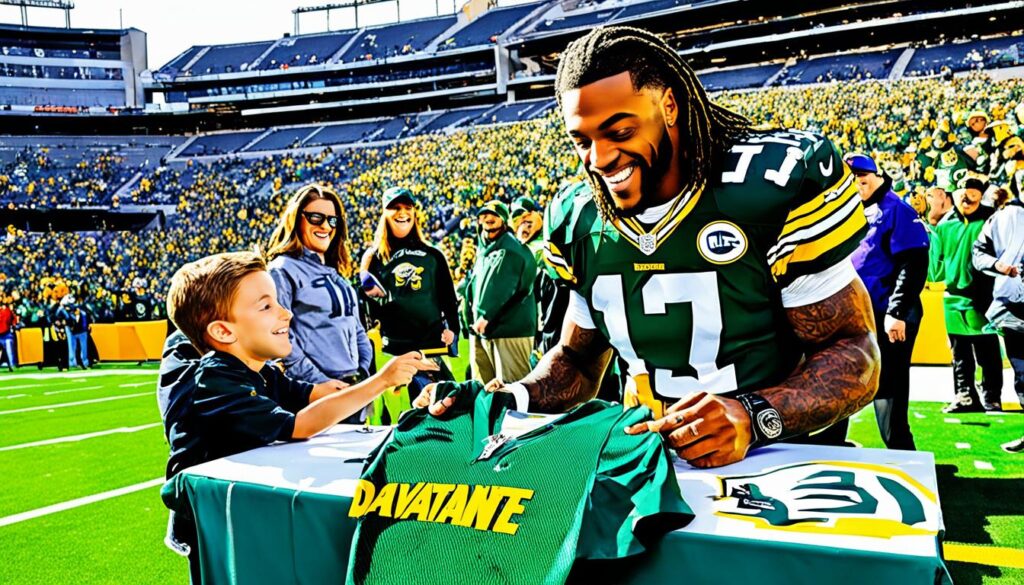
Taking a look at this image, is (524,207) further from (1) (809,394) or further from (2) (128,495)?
→ (1) (809,394)

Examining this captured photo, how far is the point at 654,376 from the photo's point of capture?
1597 millimetres

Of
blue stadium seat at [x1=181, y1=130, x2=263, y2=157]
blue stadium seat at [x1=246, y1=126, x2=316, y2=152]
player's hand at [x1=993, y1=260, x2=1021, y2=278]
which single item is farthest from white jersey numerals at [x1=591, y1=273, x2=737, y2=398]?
blue stadium seat at [x1=181, y1=130, x2=263, y2=157]

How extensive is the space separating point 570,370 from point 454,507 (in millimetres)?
628

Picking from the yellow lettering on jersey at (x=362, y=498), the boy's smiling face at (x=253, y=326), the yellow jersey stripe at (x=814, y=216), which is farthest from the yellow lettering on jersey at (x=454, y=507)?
the boy's smiling face at (x=253, y=326)

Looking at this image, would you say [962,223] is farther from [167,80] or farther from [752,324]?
[167,80]

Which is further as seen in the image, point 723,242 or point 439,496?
point 723,242

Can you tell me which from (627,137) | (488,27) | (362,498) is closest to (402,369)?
(362,498)

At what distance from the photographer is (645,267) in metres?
1.53

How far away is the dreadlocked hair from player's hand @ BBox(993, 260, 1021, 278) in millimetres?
3813

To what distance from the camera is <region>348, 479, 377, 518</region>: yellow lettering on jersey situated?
50.6 inches

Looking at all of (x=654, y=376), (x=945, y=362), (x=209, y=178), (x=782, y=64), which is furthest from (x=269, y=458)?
(x=209, y=178)

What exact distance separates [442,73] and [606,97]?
1541 inches

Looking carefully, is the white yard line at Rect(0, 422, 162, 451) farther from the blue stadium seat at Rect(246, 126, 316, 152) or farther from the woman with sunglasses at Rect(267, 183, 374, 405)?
the blue stadium seat at Rect(246, 126, 316, 152)

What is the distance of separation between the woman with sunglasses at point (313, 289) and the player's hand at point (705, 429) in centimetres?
246
